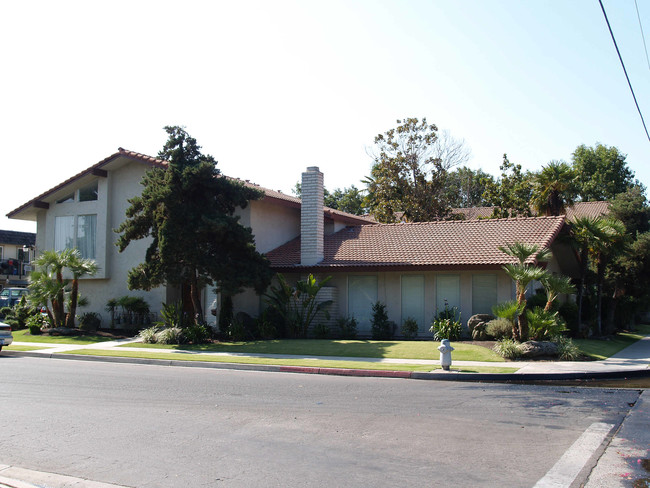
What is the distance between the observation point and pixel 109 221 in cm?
2706

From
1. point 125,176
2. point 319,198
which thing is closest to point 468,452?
point 319,198

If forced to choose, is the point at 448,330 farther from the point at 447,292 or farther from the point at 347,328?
the point at 347,328

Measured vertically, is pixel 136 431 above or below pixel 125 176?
below

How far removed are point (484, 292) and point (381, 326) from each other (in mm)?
3899

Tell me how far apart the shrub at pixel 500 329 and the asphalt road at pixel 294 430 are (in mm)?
6221

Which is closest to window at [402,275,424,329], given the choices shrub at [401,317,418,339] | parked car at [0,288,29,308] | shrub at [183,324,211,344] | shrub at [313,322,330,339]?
shrub at [401,317,418,339]

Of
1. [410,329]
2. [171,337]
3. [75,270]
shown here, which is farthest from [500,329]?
[75,270]

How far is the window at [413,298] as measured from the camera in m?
23.0

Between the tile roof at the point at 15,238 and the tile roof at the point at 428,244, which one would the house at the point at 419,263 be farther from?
the tile roof at the point at 15,238

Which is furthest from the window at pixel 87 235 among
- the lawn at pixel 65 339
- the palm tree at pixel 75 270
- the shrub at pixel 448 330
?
the shrub at pixel 448 330

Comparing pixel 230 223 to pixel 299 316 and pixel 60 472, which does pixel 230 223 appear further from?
pixel 60 472

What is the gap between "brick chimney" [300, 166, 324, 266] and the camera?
81.1 ft

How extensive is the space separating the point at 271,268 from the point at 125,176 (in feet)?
26.6

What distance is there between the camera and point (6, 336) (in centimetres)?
1992
